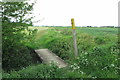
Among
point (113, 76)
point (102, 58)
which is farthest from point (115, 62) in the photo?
point (113, 76)

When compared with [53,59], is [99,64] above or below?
above

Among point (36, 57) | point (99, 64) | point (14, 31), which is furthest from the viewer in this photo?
point (36, 57)

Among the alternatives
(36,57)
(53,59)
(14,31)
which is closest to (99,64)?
(53,59)

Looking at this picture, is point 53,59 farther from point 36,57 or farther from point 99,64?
point 99,64

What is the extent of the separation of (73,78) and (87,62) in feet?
7.40

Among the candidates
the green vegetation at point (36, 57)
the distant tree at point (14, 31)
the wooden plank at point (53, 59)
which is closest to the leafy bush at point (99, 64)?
the green vegetation at point (36, 57)

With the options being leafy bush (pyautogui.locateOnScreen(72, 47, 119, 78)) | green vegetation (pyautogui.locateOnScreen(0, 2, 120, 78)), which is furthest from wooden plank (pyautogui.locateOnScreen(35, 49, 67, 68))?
leafy bush (pyautogui.locateOnScreen(72, 47, 119, 78))

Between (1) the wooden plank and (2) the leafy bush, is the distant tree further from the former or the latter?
(2) the leafy bush

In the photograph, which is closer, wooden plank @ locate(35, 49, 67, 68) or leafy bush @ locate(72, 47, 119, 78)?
leafy bush @ locate(72, 47, 119, 78)

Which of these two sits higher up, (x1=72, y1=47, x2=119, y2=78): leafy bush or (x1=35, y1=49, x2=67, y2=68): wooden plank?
(x1=72, y1=47, x2=119, y2=78): leafy bush

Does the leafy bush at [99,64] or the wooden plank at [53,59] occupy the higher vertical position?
the leafy bush at [99,64]

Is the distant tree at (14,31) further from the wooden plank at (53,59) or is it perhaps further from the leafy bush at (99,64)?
the leafy bush at (99,64)

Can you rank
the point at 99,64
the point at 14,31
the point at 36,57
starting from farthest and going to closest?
the point at 36,57, the point at 14,31, the point at 99,64

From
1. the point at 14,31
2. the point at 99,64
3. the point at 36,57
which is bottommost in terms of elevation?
the point at 36,57
